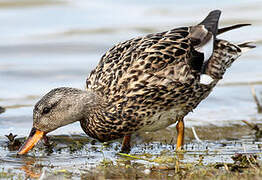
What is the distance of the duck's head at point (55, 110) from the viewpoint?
696cm

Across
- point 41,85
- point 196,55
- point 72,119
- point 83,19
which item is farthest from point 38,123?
point 83,19

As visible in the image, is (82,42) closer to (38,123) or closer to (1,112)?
(1,112)

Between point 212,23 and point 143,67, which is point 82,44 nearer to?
point 212,23

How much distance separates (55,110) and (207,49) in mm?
2122

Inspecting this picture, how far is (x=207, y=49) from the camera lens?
7766mm

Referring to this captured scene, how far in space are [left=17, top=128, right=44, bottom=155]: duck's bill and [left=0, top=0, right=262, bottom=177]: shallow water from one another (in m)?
0.15

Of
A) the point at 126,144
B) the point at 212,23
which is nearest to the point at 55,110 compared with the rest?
the point at 126,144

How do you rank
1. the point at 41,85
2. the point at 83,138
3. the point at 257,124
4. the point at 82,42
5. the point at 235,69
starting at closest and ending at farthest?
the point at 83,138 → the point at 257,124 → the point at 41,85 → the point at 235,69 → the point at 82,42

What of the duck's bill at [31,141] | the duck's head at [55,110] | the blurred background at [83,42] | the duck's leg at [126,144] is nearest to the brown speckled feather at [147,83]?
the duck's head at [55,110]

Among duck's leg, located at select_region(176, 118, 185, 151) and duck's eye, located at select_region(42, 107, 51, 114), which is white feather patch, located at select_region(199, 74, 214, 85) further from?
duck's eye, located at select_region(42, 107, 51, 114)

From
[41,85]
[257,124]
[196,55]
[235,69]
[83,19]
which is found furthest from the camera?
[83,19]

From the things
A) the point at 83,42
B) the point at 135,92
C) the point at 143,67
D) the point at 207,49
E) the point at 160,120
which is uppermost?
the point at 207,49

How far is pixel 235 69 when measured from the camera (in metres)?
12.4

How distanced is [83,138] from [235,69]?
508cm
